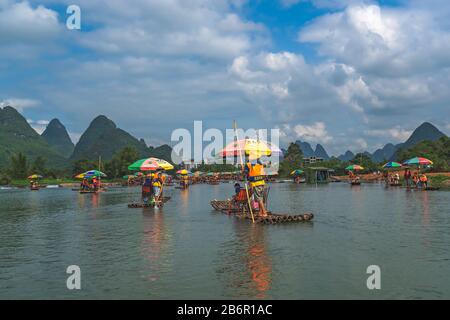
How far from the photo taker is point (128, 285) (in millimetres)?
7504

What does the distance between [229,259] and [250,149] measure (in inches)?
291

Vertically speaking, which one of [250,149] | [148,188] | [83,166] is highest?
[83,166]

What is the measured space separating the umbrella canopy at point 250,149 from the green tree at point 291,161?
80.2 meters

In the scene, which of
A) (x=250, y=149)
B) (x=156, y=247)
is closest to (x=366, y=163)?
(x=250, y=149)

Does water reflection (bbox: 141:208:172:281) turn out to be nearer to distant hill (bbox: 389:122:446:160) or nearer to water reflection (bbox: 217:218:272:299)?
water reflection (bbox: 217:218:272:299)

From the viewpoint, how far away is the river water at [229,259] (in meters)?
7.15

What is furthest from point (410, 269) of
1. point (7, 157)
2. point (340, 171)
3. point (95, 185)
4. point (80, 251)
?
point (7, 157)

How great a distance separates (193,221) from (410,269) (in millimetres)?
10009

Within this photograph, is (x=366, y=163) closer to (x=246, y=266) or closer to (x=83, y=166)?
(x=83, y=166)

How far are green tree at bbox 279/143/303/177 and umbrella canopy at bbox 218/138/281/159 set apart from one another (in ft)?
263

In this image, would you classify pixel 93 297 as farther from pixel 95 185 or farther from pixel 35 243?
pixel 95 185

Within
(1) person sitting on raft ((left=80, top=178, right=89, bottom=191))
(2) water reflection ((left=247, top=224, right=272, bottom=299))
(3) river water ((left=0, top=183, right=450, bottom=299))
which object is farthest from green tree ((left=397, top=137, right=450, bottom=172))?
(2) water reflection ((left=247, top=224, right=272, bottom=299))

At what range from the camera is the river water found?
23.5ft

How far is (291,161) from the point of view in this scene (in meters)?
105
